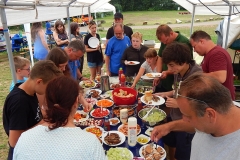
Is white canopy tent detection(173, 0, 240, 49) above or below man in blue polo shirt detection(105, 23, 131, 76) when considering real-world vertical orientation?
above

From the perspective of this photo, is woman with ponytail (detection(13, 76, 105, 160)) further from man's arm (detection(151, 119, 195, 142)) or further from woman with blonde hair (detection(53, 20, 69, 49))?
woman with blonde hair (detection(53, 20, 69, 49))

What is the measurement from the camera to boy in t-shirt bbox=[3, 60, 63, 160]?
158 centimetres

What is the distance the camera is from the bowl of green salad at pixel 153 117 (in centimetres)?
223

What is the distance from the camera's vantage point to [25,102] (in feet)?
5.30

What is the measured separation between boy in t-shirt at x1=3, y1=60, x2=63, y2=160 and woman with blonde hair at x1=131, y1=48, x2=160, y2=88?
199 centimetres

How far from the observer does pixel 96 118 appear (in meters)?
2.46

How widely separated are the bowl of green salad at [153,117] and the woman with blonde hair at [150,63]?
1065 millimetres

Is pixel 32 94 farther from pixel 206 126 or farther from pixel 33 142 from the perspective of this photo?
pixel 206 126

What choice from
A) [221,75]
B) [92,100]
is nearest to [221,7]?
[221,75]

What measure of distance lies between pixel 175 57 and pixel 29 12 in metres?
2.43

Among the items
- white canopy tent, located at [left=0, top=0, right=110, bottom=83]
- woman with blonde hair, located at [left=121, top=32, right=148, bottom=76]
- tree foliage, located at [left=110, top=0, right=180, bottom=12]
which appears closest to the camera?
white canopy tent, located at [left=0, top=0, right=110, bottom=83]

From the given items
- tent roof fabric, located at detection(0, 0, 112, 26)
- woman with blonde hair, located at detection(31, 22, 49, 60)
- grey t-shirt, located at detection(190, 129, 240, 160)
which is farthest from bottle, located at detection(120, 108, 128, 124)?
woman with blonde hair, located at detection(31, 22, 49, 60)

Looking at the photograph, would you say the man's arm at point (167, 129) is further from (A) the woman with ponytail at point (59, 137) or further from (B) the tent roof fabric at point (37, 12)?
(B) the tent roof fabric at point (37, 12)

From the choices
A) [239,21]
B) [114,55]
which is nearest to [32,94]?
[114,55]
